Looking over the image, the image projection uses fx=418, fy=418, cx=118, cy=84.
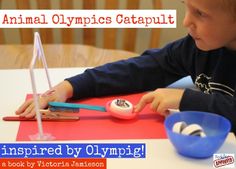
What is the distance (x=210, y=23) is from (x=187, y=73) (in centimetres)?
24

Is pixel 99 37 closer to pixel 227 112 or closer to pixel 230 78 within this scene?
pixel 230 78

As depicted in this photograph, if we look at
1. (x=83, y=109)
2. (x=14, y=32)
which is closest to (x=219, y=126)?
(x=83, y=109)

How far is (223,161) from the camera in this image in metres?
0.67

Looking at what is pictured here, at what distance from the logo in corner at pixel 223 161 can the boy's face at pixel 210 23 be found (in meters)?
0.27

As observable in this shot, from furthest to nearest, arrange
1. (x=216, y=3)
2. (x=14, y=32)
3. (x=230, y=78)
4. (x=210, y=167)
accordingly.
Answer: (x=14, y=32) < (x=230, y=78) < (x=216, y=3) < (x=210, y=167)

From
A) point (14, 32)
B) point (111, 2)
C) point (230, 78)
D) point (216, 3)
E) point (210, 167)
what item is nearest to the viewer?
point (210, 167)

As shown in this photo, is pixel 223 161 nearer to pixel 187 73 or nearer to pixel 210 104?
pixel 210 104

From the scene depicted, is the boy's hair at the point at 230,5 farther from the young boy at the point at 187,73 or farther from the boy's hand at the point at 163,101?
the boy's hand at the point at 163,101

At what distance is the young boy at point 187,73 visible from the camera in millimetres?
808

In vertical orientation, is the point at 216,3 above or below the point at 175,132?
above

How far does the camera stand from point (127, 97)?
0.97m

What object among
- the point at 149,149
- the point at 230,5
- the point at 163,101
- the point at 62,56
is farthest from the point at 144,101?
the point at 62,56

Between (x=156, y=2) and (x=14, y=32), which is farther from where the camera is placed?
(x=14, y=32)

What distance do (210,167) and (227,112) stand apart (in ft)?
0.54
